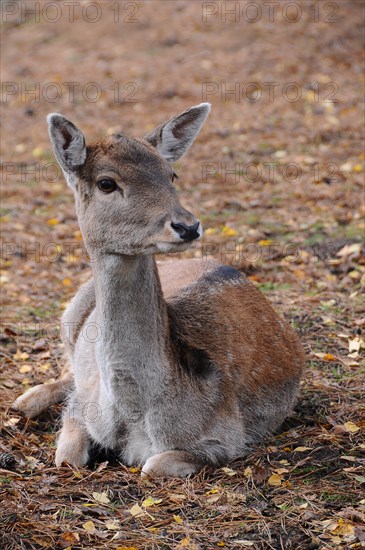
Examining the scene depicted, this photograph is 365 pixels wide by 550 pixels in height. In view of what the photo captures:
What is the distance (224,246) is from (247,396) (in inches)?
172

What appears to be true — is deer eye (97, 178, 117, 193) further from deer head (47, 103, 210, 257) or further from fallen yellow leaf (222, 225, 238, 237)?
fallen yellow leaf (222, 225, 238, 237)

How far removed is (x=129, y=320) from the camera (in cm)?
573

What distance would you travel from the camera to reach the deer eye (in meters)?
5.58

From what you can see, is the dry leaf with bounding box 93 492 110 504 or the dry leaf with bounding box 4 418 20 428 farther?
the dry leaf with bounding box 4 418 20 428

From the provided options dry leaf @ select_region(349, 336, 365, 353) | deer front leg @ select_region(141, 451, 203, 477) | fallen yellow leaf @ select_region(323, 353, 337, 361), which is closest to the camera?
deer front leg @ select_region(141, 451, 203, 477)

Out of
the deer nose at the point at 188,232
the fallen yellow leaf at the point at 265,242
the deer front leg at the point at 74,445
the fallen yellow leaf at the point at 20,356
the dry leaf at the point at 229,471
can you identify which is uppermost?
the deer nose at the point at 188,232

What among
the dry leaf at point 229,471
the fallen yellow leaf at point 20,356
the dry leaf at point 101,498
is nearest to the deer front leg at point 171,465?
the dry leaf at point 229,471

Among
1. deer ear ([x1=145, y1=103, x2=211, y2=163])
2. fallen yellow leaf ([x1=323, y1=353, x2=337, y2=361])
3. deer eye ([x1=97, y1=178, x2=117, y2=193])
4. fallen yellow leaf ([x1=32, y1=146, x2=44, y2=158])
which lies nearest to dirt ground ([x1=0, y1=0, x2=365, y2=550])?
fallen yellow leaf ([x1=323, y1=353, x2=337, y2=361])

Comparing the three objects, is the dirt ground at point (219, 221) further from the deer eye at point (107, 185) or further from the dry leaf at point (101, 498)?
the deer eye at point (107, 185)

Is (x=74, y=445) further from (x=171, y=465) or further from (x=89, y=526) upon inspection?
(x=89, y=526)

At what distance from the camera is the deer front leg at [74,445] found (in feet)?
19.9

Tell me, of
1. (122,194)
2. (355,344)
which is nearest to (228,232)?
(355,344)

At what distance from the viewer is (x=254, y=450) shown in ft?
20.3

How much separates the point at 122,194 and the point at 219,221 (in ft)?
20.0
